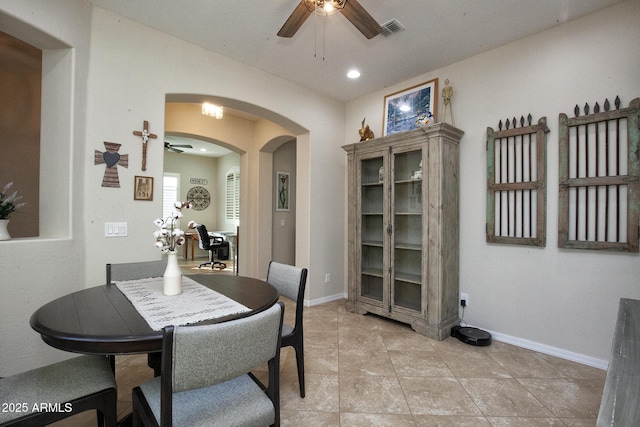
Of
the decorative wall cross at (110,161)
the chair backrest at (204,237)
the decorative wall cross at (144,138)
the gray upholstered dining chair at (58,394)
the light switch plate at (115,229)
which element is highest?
the decorative wall cross at (144,138)

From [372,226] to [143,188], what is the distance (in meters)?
2.51

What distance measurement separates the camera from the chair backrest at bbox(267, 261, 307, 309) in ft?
6.54

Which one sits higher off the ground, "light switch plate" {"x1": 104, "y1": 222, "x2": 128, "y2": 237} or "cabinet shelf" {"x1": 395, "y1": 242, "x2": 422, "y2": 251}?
"light switch plate" {"x1": 104, "y1": 222, "x2": 128, "y2": 237}

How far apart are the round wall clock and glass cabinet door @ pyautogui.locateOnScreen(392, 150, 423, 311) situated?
242 inches

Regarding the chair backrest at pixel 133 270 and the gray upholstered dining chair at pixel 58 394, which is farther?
the chair backrest at pixel 133 270

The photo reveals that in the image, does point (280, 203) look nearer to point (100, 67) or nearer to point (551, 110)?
point (100, 67)

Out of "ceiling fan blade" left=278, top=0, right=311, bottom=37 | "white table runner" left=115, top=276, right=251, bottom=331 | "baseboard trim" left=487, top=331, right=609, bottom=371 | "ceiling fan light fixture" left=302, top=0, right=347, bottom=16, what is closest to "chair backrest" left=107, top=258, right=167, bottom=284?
"white table runner" left=115, top=276, right=251, bottom=331

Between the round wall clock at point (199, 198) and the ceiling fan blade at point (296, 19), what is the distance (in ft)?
21.2

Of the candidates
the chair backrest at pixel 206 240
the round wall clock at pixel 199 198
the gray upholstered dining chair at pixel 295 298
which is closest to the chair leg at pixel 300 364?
the gray upholstered dining chair at pixel 295 298

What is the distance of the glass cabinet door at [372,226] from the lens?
11.8ft

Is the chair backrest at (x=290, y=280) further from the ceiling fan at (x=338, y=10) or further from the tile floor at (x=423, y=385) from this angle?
the ceiling fan at (x=338, y=10)

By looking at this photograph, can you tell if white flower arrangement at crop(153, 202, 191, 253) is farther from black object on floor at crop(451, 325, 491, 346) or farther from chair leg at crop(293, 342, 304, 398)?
black object on floor at crop(451, 325, 491, 346)

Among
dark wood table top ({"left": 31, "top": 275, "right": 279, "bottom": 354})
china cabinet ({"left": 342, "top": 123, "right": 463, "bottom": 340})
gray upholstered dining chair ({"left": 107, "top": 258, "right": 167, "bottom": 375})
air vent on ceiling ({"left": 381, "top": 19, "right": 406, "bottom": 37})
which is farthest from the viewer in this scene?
china cabinet ({"left": 342, "top": 123, "right": 463, "bottom": 340})

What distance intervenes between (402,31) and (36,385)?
3.41 m
